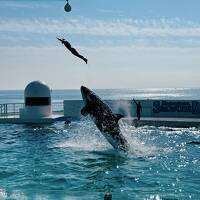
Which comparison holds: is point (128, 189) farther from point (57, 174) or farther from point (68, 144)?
point (68, 144)

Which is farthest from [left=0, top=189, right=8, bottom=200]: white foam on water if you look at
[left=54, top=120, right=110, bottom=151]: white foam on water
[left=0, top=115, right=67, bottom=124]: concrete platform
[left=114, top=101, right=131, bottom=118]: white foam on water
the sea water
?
[left=114, top=101, right=131, bottom=118]: white foam on water

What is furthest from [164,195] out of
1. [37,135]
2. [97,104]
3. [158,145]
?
[37,135]

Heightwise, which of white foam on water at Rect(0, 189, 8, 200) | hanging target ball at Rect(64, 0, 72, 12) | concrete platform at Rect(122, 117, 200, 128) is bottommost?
white foam on water at Rect(0, 189, 8, 200)

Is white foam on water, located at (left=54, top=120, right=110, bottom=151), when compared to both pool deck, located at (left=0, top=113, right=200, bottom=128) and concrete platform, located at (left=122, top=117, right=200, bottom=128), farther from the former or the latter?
pool deck, located at (left=0, top=113, right=200, bottom=128)

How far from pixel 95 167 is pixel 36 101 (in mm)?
19985

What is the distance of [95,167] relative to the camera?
58.5ft

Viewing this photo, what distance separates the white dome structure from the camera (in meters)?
36.8

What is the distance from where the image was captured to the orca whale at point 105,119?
20656 mm

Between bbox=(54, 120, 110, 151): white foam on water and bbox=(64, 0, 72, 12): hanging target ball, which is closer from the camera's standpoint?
bbox=(64, 0, 72, 12): hanging target ball

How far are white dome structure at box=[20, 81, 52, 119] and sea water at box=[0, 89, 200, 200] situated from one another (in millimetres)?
8562

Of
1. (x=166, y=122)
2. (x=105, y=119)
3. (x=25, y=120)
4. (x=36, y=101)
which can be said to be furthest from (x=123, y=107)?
(x=105, y=119)

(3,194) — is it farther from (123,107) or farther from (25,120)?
(123,107)

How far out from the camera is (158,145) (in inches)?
914

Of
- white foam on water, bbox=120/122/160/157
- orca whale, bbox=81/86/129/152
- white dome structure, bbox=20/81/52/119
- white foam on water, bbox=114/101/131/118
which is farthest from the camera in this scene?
white foam on water, bbox=114/101/131/118
